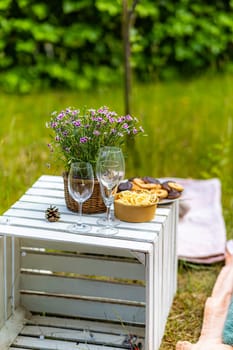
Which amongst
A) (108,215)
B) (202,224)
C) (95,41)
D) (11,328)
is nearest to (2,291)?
(11,328)

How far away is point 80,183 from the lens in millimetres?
2436

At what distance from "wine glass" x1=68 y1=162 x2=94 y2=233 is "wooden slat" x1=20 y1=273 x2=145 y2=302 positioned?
43cm

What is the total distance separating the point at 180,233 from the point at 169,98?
2.01 m

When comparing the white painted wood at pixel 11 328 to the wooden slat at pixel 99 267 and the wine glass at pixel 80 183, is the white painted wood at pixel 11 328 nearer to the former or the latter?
the wooden slat at pixel 99 267

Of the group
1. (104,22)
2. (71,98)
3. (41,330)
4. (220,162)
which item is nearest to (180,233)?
(220,162)

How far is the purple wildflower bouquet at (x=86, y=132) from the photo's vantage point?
2555 millimetres

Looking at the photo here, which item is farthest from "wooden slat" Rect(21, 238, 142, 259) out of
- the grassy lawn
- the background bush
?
the background bush

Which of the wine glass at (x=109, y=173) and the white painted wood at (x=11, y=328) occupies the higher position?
the wine glass at (x=109, y=173)

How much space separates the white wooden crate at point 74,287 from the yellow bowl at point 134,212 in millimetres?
26

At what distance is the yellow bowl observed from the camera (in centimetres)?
249

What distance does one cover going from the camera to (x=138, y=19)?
20.9 ft

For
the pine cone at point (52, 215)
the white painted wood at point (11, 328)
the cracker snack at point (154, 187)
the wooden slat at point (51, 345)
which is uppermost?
the cracker snack at point (154, 187)

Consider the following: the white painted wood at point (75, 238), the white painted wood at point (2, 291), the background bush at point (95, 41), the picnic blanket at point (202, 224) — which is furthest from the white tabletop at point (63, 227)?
the background bush at point (95, 41)

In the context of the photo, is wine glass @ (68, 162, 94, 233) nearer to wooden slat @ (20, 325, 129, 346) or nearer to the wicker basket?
the wicker basket
